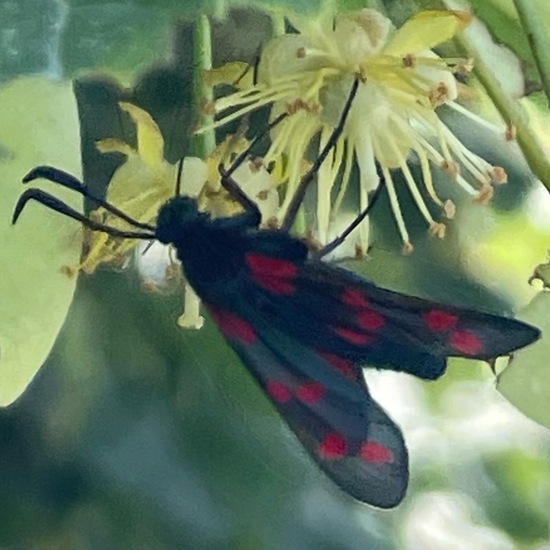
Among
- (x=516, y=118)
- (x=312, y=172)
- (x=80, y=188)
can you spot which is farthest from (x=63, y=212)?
(x=516, y=118)

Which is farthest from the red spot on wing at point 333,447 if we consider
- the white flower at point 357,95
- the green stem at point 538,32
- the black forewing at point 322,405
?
the green stem at point 538,32

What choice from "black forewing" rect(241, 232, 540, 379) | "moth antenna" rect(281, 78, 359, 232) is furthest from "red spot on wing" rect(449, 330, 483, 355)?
"moth antenna" rect(281, 78, 359, 232)

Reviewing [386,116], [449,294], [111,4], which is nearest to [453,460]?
[449,294]

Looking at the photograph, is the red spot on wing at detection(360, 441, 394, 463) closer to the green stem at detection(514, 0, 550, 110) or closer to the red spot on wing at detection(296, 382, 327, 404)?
the red spot on wing at detection(296, 382, 327, 404)

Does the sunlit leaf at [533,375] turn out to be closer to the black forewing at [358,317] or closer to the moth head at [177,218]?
the black forewing at [358,317]

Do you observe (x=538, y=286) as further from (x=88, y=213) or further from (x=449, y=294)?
(x=88, y=213)

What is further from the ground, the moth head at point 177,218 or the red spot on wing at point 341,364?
the moth head at point 177,218

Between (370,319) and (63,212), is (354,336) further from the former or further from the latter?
(63,212)
